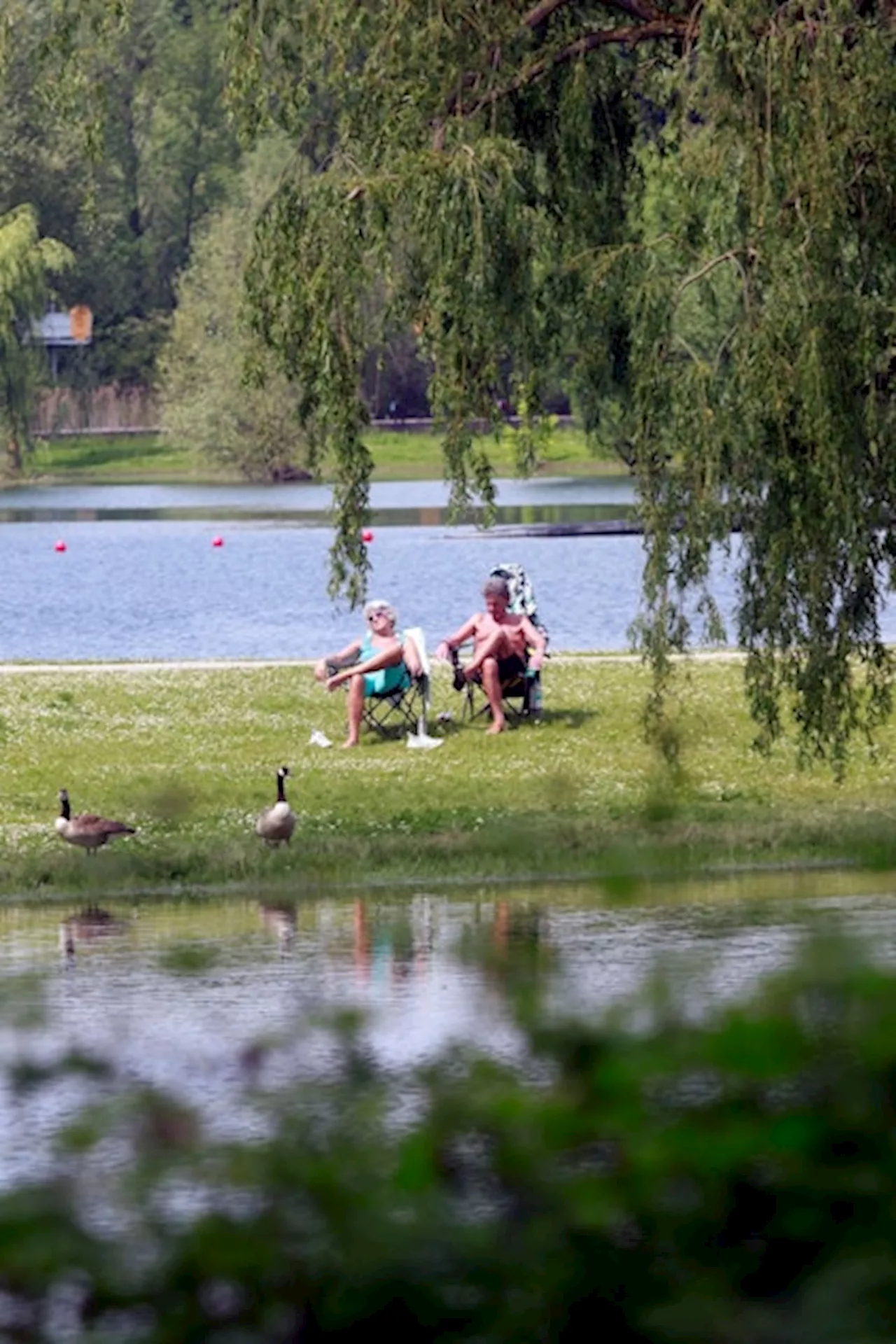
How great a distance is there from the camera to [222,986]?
34.3 ft

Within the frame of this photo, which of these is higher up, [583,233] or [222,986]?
[583,233]

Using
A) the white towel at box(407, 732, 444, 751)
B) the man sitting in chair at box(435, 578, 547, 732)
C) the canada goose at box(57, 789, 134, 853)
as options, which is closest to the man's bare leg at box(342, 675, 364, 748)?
the white towel at box(407, 732, 444, 751)

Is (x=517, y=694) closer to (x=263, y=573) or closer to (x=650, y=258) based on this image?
(x=650, y=258)

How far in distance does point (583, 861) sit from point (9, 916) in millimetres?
9482

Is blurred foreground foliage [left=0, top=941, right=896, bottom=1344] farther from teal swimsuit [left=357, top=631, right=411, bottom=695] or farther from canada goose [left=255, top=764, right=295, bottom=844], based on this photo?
teal swimsuit [left=357, top=631, right=411, bottom=695]

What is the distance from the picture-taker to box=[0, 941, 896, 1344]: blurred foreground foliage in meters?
2.73

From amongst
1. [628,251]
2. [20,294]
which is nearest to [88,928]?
[628,251]

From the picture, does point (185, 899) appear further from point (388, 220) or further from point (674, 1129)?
point (674, 1129)

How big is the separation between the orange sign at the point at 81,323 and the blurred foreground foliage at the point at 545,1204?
348 ft

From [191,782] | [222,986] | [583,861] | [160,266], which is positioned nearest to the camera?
[583,861]

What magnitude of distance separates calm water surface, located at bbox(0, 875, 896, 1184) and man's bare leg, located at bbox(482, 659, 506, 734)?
17.4 feet

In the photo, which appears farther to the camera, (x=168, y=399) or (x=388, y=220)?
(x=168, y=399)

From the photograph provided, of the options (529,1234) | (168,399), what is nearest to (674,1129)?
(529,1234)

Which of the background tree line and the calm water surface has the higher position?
the background tree line
